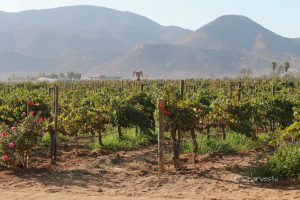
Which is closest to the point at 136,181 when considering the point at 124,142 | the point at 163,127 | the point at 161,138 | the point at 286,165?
the point at 161,138

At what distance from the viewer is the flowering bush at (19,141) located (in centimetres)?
1042

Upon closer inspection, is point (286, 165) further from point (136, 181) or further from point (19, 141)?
point (19, 141)

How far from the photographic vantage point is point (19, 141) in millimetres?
10445

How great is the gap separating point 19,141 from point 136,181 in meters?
2.73

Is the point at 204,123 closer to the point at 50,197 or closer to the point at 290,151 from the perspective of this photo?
the point at 290,151

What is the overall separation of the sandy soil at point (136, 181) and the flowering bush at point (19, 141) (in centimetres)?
28

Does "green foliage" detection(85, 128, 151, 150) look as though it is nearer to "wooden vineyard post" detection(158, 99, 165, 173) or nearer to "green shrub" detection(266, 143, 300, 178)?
"wooden vineyard post" detection(158, 99, 165, 173)

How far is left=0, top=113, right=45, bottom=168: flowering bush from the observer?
10422mm

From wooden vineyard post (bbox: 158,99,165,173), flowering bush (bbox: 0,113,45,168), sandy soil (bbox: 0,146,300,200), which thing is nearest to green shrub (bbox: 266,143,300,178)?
sandy soil (bbox: 0,146,300,200)

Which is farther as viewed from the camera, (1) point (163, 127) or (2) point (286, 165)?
(1) point (163, 127)

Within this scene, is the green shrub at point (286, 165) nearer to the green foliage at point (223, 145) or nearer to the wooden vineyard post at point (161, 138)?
the wooden vineyard post at point (161, 138)

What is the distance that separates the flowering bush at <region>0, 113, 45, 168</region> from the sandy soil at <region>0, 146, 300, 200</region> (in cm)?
28

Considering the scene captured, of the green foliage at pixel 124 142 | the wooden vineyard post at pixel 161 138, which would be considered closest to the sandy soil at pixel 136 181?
the wooden vineyard post at pixel 161 138

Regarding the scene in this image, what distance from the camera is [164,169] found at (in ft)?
35.4
